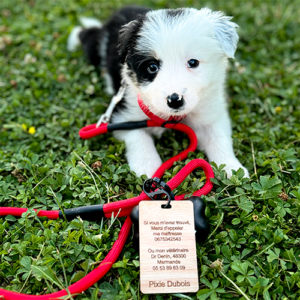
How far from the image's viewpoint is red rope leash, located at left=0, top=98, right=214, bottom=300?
1.70m

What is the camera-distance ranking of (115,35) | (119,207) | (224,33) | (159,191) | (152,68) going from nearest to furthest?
(159,191) → (119,207) → (152,68) → (224,33) → (115,35)

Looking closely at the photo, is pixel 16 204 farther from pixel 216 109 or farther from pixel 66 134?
pixel 216 109

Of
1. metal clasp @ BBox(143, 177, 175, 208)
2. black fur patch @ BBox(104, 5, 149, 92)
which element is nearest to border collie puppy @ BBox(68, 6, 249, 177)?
black fur patch @ BBox(104, 5, 149, 92)

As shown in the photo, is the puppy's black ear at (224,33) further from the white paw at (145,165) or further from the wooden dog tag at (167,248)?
the wooden dog tag at (167,248)

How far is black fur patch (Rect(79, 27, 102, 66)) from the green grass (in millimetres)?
134

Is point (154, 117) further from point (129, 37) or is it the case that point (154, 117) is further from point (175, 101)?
point (129, 37)

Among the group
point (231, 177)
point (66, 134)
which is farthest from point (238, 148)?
point (66, 134)

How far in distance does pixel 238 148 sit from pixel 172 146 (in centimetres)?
57

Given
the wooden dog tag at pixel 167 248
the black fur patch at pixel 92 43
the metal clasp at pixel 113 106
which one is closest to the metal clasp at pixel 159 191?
the wooden dog tag at pixel 167 248

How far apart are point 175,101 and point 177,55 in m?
0.34

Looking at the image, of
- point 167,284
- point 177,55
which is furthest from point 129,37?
point 167,284

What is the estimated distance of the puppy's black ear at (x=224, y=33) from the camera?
2326 millimetres

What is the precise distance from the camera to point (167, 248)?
1743 millimetres

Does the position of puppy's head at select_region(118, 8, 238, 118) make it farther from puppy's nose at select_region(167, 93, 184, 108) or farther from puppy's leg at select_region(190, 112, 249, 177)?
puppy's leg at select_region(190, 112, 249, 177)
